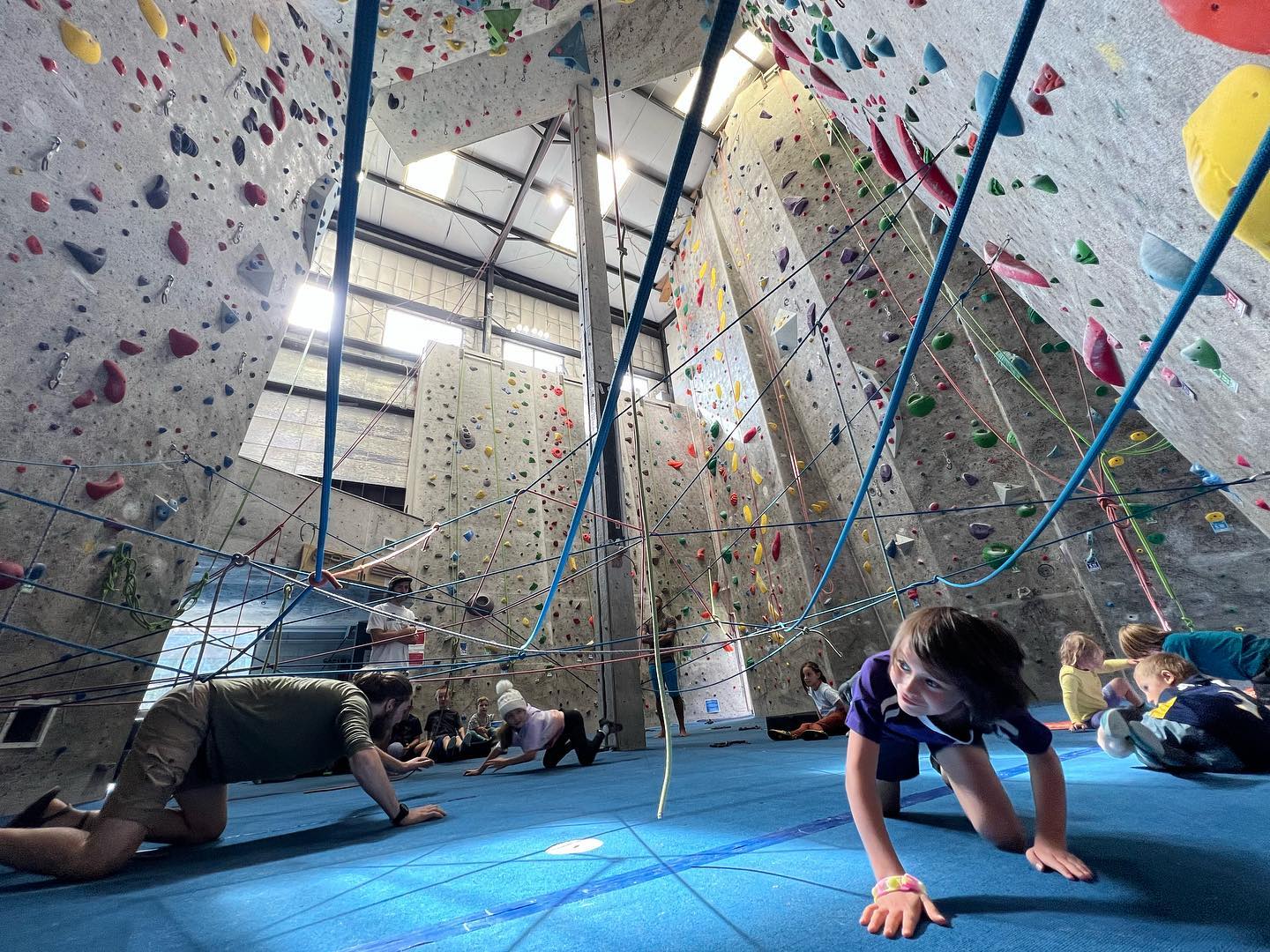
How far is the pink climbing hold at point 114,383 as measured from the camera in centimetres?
190

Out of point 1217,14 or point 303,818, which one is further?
point 303,818

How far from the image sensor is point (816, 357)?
4.77 m

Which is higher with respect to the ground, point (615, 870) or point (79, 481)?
point (79, 481)

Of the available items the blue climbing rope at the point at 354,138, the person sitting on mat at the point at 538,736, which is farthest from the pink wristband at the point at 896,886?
the person sitting on mat at the point at 538,736

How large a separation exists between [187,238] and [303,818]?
2.13 meters

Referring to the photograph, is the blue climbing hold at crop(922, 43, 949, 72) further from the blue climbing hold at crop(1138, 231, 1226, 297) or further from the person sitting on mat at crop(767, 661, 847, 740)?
the person sitting on mat at crop(767, 661, 847, 740)

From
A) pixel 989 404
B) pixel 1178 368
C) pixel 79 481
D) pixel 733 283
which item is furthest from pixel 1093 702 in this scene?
pixel 733 283

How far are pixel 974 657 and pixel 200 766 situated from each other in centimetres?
179

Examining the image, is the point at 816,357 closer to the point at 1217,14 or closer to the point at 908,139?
the point at 908,139

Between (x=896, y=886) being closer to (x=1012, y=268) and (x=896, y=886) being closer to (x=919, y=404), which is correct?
(x=1012, y=268)

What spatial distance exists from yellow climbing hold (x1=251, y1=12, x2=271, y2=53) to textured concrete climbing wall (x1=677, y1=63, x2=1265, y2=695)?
2371 mm

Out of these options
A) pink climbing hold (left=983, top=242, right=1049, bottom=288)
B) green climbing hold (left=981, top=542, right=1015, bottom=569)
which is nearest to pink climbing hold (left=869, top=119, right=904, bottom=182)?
pink climbing hold (left=983, top=242, right=1049, bottom=288)

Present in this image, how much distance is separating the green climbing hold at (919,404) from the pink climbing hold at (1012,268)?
5.88ft

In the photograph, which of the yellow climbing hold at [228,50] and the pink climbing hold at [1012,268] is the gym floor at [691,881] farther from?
the yellow climbing hold at [228,50]
